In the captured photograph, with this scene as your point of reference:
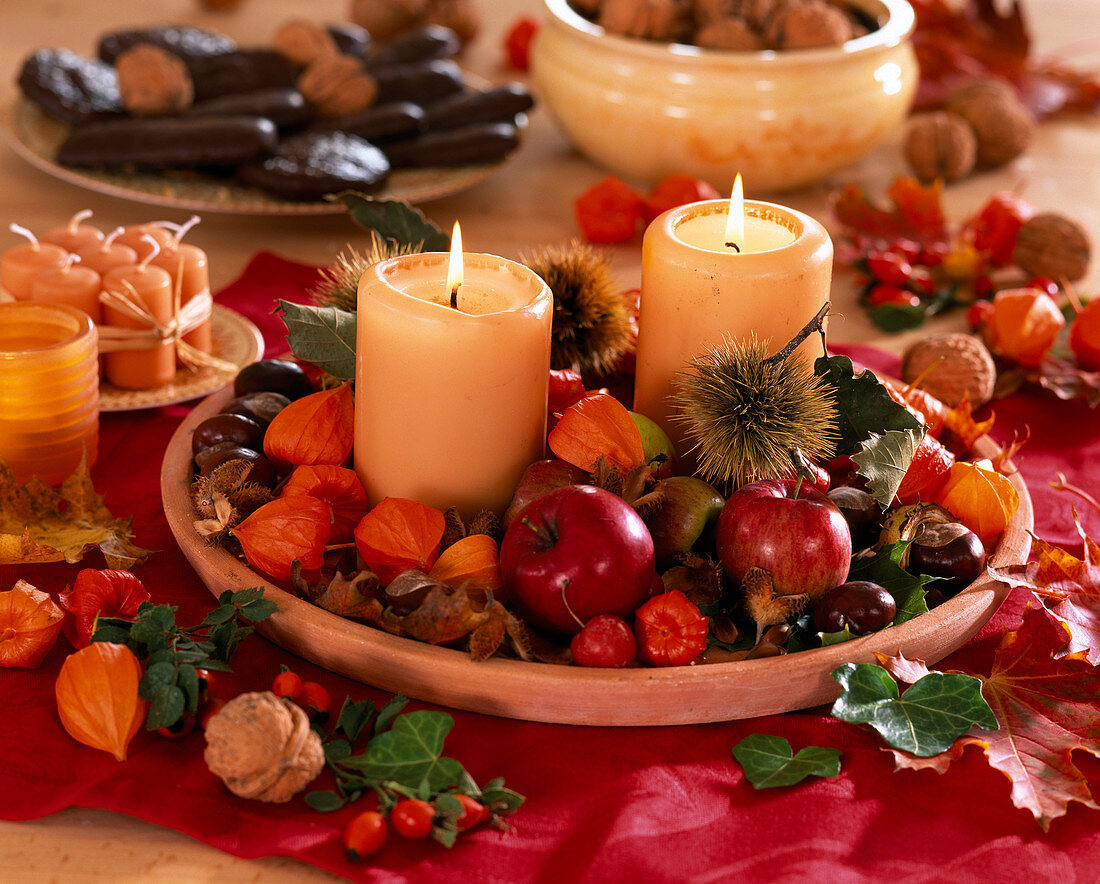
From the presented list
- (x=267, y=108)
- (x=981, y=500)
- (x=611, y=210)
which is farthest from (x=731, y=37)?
(x=981, y=500)

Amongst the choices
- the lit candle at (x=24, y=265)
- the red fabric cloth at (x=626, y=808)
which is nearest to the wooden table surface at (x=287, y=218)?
the red fabric cloth at (x=626, y=808)

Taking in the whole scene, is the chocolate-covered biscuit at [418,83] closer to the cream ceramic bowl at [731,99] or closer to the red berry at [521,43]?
the cream ceramic bowl at [731,99]

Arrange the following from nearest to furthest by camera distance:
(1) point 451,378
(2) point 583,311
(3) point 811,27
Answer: (1) point 451,378, (2) point 583,311, (3) point 811,27

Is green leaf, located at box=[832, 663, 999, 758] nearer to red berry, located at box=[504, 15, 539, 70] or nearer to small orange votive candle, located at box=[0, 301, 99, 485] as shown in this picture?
small orange votive candle, located at box=[0, 301, 99, 485]

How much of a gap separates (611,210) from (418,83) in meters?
0.29

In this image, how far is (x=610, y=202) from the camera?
1077mm

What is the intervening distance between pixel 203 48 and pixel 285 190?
1.13ft

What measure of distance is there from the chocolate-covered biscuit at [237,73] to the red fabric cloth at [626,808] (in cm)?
79

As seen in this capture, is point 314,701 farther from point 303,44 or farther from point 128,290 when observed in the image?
point 303,44

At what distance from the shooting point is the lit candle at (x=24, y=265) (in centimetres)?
77

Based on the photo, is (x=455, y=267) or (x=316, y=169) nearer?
(x=455, y=267)

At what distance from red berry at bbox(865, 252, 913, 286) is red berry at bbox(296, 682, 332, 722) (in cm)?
66

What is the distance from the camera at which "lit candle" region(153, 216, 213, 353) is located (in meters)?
0.81

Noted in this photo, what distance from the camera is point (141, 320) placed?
783 mm
